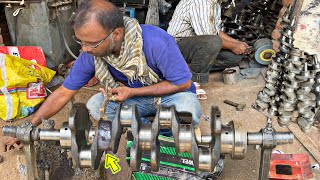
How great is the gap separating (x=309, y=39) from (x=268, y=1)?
216 cm

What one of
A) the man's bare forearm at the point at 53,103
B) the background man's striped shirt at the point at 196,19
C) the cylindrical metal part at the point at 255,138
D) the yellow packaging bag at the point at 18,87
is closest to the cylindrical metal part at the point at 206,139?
the cylindrical metal part at the point at 255,138

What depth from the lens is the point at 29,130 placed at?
6.37 ft

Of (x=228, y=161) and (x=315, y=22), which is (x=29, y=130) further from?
(x=315, y=22)

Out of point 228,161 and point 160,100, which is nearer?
point 160,100

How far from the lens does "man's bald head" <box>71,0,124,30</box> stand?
84.7 inches

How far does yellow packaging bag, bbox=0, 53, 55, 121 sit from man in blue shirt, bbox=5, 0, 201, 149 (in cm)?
109

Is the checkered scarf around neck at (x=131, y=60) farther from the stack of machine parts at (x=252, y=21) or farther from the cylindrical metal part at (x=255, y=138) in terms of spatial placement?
the stack of machine parts at (x=252, y=21)

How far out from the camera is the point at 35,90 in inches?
146

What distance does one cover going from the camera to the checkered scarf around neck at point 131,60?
7.75ft

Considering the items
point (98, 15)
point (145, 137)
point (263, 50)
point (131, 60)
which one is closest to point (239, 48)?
point (263, 50)

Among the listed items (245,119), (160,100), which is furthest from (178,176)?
(245,119)

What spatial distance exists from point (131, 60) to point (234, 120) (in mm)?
1534

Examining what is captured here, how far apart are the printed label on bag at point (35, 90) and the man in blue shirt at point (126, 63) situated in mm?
1202

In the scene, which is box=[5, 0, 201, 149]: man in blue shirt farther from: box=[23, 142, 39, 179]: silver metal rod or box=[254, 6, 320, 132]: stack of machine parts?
box=[254, 6, 320, 132]: stack of machine parts
